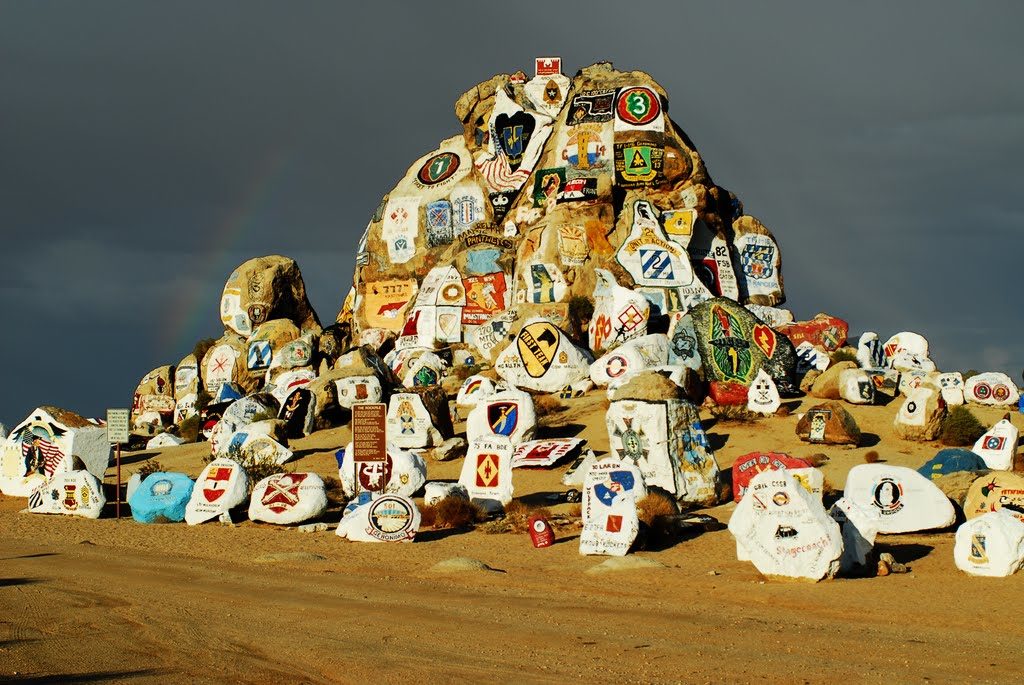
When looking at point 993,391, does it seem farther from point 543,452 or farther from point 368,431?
point 368,431

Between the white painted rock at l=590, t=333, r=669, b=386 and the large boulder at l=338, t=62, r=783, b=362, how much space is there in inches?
207

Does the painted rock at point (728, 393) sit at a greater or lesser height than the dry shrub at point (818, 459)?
greater

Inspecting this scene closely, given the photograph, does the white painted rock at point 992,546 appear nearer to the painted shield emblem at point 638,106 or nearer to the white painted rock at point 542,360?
the white painted rock at point 542,360

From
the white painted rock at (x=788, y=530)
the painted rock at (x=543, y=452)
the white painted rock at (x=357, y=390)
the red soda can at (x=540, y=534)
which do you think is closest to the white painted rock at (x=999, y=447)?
the painted rock at (x=543, y=452)

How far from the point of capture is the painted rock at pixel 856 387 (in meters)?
34.7

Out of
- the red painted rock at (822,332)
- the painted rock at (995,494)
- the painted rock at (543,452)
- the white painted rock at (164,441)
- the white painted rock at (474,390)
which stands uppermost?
the red painted rock at (822,332)

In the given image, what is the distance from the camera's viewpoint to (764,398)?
3284 cm

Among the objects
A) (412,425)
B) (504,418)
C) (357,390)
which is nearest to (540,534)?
(504,418)

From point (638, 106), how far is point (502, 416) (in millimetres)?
24943

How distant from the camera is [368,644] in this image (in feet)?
34.3

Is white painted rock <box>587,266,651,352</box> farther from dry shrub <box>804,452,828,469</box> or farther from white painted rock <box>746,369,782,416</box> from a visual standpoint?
dry shrub <box>804,452,828,469</box>

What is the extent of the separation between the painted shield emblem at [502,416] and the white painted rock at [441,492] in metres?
6.91

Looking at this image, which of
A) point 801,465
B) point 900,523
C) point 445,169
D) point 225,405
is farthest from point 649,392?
point 445,169

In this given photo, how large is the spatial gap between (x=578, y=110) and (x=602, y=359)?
59.0 feet
